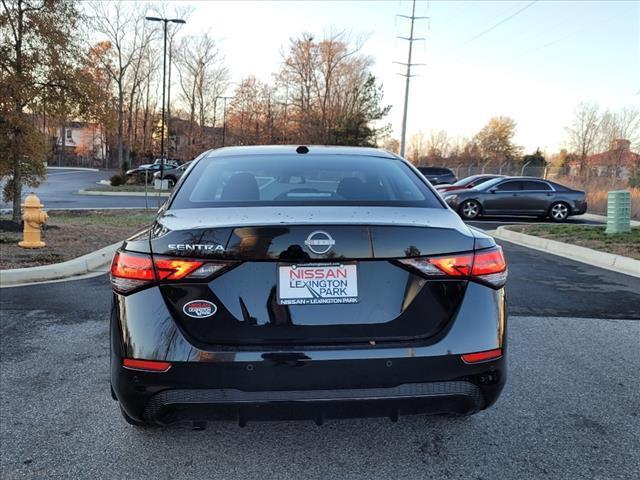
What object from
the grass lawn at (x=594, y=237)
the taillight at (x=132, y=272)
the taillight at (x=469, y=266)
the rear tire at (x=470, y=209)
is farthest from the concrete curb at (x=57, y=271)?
the rear tire at (x=470, y=209)

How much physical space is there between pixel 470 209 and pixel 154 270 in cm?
1616

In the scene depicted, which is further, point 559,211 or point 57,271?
point 559,211

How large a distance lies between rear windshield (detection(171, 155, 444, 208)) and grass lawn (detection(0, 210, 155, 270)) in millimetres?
5261

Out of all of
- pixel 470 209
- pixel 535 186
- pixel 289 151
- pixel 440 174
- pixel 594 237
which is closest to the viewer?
pixel 289 151

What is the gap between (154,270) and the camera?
7.16 ft

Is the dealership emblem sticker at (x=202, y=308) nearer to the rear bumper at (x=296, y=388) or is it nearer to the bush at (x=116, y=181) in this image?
the rear bumper at (x=296, y=388)

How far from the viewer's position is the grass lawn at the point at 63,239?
24.8 ft

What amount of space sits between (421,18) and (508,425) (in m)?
53.2

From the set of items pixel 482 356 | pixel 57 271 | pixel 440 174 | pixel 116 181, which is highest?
pixel 440 174

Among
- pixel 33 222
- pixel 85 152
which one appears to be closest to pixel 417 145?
pixel 85 152

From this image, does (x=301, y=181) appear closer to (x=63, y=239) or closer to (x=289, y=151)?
(x=289, y=151)

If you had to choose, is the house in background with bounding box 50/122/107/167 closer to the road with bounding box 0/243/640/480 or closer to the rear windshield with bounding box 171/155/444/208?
the road with bounding box 0/243/640/480

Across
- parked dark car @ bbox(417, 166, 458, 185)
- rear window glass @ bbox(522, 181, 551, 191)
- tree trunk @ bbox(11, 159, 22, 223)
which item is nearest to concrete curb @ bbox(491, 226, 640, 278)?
rear window glass @ bbox(522, 181, 551, 191)

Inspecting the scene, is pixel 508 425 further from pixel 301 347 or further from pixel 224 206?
pixel 224 206
